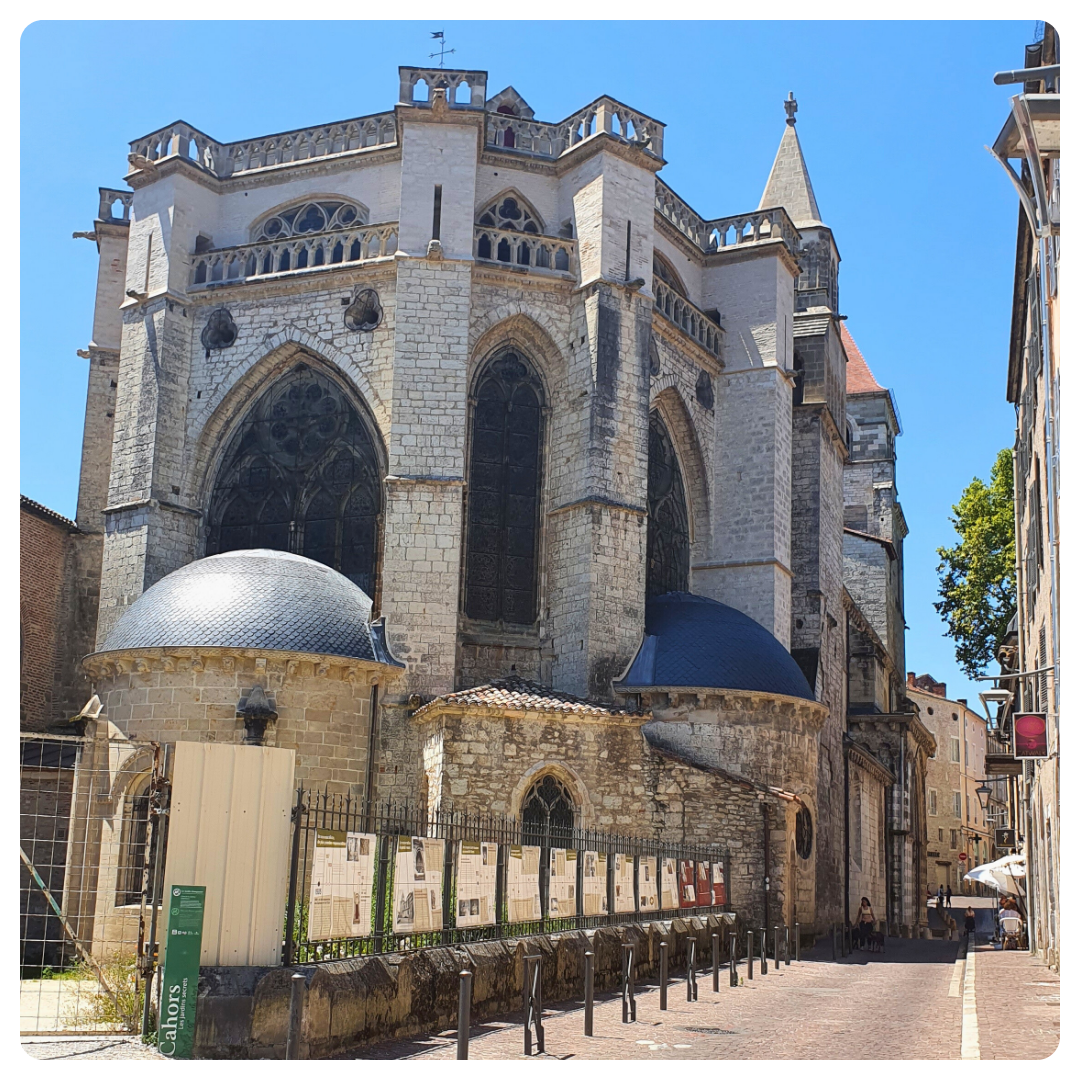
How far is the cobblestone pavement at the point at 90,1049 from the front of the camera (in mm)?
8562

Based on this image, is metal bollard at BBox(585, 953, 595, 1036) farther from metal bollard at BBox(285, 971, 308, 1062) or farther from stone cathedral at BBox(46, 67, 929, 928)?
stone cathedral at BBox(46, 67, 929, 928)

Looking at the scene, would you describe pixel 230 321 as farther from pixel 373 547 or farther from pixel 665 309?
pixel 665 309

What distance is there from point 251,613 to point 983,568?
61.7ft

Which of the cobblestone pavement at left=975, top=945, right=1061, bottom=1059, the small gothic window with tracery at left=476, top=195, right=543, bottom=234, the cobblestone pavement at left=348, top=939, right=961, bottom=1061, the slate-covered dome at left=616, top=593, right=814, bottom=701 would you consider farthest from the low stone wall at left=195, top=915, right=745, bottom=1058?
the small gothic window with tracery at left=476, top=195, right=543, bottom=234

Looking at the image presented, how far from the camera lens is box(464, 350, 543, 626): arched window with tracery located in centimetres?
2330

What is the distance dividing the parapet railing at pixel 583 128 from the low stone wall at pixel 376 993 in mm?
15445

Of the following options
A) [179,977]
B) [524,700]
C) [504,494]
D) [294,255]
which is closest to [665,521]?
[504,494]

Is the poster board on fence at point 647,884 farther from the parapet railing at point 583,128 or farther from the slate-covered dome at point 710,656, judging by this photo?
the parapet railing at point 583,128

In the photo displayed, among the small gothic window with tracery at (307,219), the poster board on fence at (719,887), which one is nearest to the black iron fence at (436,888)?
the poster board on fence at (719,887)

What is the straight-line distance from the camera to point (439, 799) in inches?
762

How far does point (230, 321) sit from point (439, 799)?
32.1 ft

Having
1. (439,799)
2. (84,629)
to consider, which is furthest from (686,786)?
(84,629)

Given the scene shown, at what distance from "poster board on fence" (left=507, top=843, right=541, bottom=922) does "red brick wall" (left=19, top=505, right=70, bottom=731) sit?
41.8 feet
